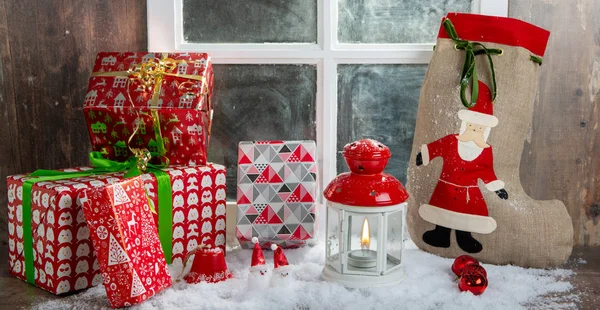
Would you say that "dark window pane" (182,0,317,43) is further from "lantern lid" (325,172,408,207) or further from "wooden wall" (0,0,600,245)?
"lantern lid" (325,172,408,207)

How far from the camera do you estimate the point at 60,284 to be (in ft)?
4.40

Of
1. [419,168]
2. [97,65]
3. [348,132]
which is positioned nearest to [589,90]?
[419,168]

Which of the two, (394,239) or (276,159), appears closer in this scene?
(394,239)

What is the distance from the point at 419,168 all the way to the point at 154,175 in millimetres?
684

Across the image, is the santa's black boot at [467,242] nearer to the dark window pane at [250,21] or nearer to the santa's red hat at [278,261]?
the santa's red hat at [278,261]

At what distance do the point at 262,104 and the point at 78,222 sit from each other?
0.69 metres

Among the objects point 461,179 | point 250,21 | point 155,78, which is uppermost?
point 250,21

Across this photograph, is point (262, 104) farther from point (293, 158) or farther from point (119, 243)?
point (119, 243)

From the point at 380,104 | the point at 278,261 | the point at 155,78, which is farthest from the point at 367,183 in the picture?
the point at 155,78

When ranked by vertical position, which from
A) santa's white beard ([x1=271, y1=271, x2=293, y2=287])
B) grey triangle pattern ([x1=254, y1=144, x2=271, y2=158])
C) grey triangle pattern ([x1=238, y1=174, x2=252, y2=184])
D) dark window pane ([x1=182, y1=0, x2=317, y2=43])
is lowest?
santa's white beard ([x1=271, y1=271, x2=293, y2=287])

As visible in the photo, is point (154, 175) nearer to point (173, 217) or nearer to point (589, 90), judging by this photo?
point (173, 217)

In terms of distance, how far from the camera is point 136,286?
4.15 ft

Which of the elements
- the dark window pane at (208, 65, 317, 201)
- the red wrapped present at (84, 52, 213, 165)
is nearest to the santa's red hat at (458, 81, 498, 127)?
the dark window pane at (208, 65, 317, 201)

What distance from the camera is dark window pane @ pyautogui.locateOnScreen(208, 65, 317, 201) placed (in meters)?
1.81
